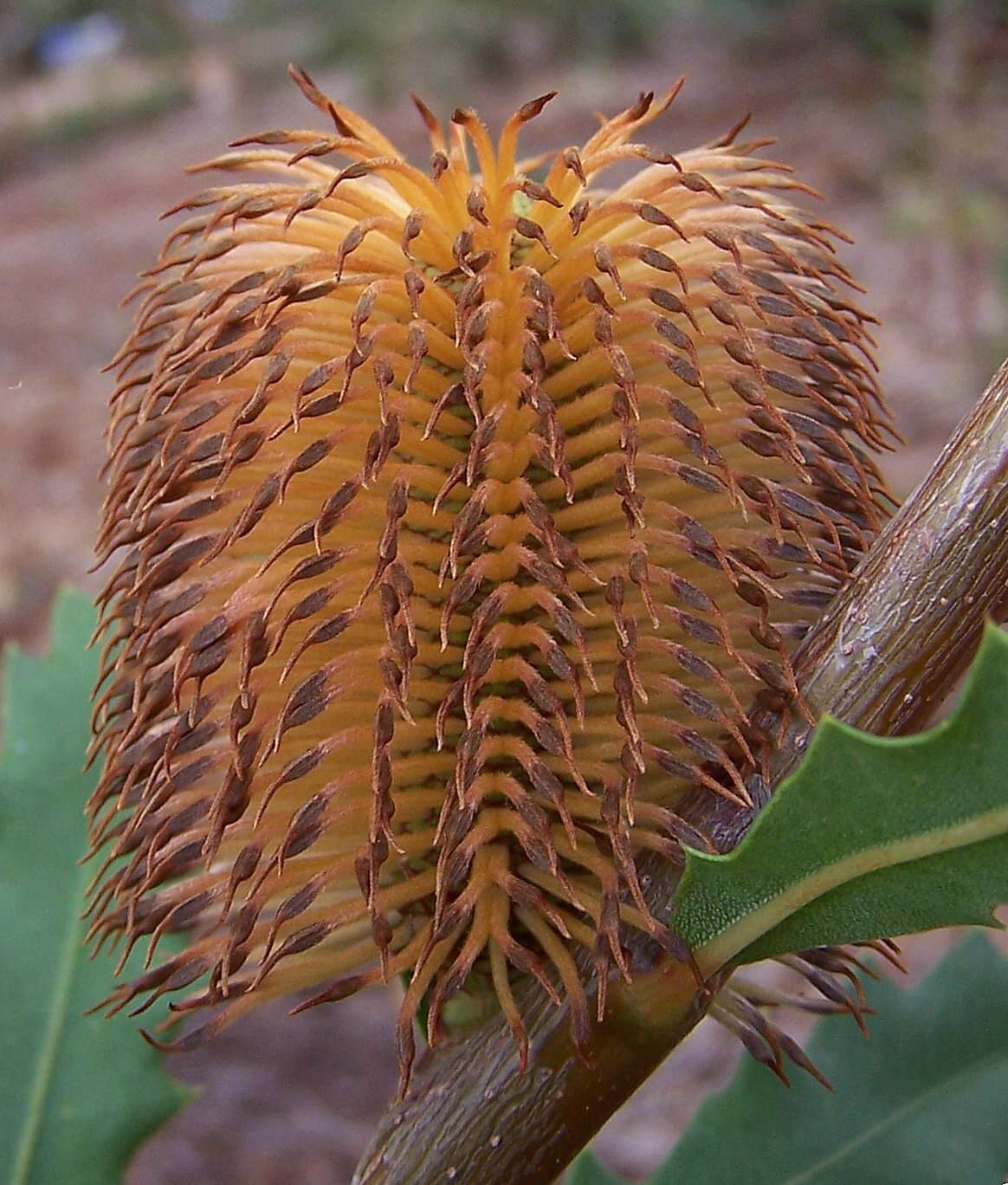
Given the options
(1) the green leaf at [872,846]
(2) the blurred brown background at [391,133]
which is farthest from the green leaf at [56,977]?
(1) the green leaf at [872,846]

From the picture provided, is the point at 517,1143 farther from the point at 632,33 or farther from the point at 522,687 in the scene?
the point at 632,33

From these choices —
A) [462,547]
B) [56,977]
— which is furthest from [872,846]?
[56,977]

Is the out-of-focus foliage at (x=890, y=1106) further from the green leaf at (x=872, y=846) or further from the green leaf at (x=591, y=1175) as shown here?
the green leaf at (x=872, y=846)

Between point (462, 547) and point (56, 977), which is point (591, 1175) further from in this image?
point (462, 547)

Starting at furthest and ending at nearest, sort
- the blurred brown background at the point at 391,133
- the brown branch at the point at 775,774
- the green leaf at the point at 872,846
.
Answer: the blurred brown background at the point at 391,133, the brown branch at the point at 775,774, the green leaf at the point at 872,846

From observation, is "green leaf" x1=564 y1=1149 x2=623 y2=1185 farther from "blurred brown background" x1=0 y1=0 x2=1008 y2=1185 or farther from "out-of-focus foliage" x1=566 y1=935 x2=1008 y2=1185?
"blurred brown background" x1=0 y1=0 x2=1008 y2=1185

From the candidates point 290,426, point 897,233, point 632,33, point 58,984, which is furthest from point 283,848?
point 632,33
